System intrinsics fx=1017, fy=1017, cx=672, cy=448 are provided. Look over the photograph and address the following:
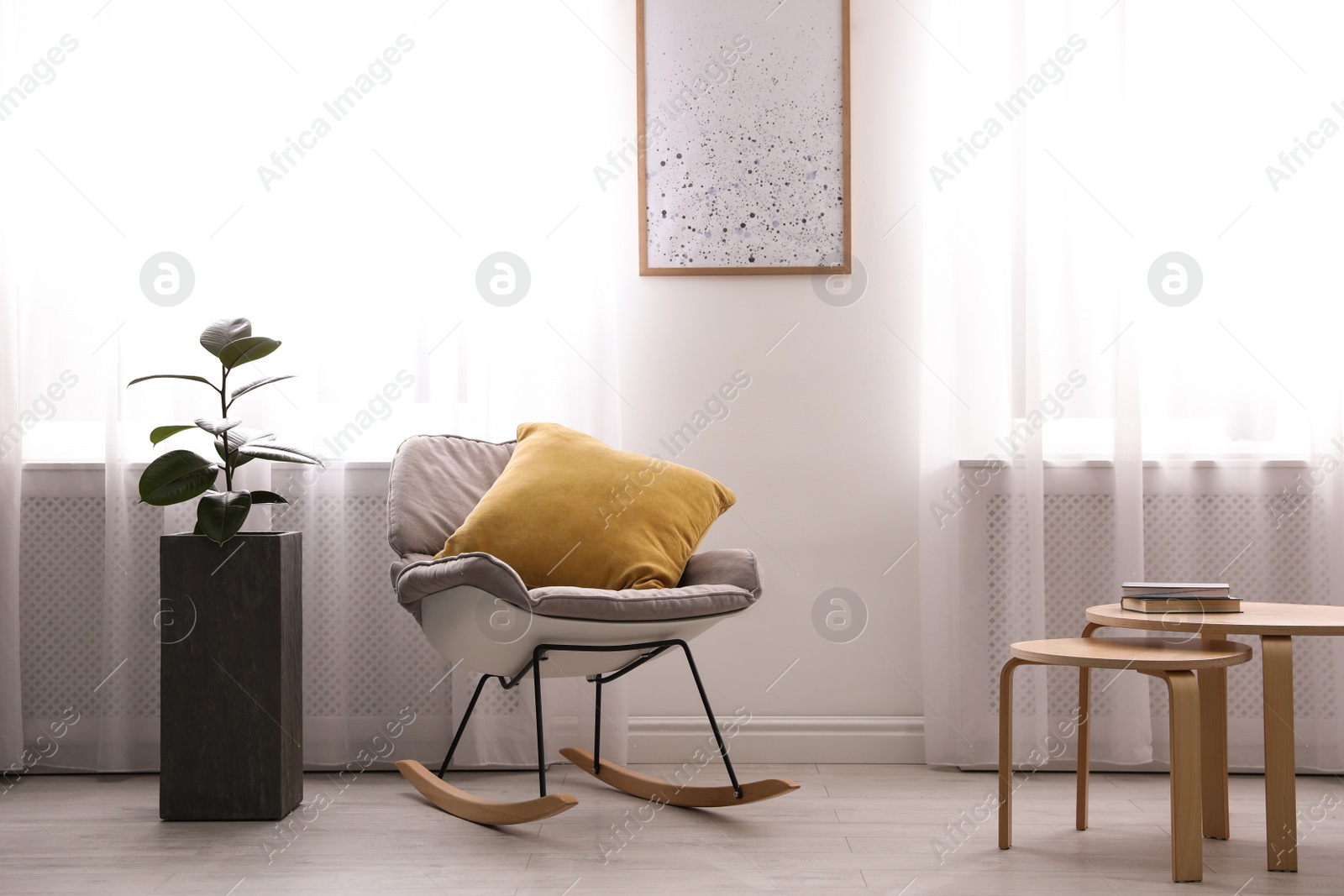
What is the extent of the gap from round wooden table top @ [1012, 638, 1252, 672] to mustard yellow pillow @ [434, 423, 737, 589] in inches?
29.0

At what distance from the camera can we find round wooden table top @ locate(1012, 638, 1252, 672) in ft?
5.65

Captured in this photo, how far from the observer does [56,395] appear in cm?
259

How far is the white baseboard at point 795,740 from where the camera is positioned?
2.63 m

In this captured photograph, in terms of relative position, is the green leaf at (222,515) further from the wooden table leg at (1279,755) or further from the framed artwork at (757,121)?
the wooden table leg at (1279,755)

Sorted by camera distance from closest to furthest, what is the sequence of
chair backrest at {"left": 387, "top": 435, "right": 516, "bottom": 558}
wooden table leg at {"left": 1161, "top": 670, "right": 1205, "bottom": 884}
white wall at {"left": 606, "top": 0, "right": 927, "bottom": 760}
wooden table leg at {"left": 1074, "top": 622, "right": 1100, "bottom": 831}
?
wooden table leg at {"left": 1161, "top": 670, "right": 1205, "bottom": 884} → wooden table leg at {"left": 1074, "top": 622, "right": 1100, "bottom": 831} → chair backrest at {"left": 387, "top": 435, "right": 516, "bottom": 558} → white wall at {"left": 606, "top": 0, "right": 927, "bottom": 760}

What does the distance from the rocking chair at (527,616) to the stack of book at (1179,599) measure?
73 centimetres

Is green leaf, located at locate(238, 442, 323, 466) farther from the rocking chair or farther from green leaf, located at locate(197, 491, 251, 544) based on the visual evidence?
the rocking chair

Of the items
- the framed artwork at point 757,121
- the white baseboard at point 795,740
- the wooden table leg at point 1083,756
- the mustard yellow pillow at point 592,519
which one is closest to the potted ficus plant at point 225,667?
the mustard yellow pillow at point 592,519

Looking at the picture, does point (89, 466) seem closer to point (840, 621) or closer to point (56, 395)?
point (56, 395)

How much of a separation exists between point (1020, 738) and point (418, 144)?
7.01 ft

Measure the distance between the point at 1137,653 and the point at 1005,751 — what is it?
0.31 meters

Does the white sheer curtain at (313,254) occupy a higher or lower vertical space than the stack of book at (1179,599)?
higher

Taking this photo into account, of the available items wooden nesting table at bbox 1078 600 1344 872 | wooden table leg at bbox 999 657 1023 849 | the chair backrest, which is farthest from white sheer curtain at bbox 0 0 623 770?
wooden nesting table at bbox 1078 600 1344 872

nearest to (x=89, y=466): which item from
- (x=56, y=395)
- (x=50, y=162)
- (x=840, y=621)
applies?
(x=56, y=395)
